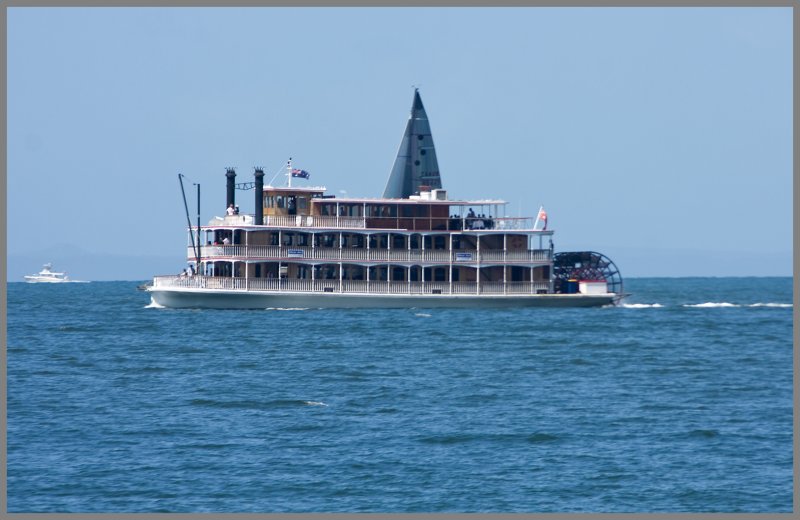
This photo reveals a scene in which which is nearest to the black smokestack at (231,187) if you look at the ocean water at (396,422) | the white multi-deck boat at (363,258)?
the white multi-deck boat at (363,258)

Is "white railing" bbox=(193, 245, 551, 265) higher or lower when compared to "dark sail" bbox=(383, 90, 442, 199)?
lower

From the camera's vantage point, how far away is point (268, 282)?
219 ft

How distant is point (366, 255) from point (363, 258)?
0.23 m

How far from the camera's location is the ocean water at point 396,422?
24781mm

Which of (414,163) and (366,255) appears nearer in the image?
(366,255)

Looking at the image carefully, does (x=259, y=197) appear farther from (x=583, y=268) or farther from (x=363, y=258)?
(x=583, y=268)

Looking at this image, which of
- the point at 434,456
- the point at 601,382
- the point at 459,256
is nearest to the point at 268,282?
the point at 459,256

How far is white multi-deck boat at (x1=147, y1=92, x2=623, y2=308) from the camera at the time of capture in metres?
66.9

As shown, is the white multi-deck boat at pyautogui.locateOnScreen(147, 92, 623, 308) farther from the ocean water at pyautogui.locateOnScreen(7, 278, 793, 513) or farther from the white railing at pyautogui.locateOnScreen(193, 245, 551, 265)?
the ocean water at pyautogui.locateOnScreen(7, 278, 793, 513)

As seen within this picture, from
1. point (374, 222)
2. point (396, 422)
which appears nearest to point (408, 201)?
point (374, 222)

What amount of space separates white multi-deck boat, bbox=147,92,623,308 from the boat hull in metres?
0.05

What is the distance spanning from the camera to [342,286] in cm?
6862

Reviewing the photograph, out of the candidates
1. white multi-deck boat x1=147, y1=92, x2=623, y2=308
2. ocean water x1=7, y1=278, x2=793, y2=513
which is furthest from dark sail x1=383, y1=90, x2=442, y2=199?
ocean water x1=7, y1=278, x2=793, y2=513

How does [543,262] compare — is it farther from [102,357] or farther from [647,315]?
[102,357]
